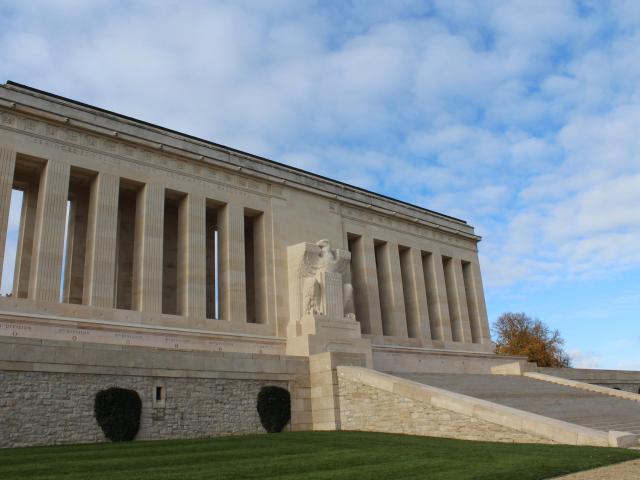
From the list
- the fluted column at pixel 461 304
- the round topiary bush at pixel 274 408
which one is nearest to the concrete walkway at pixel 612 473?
the round topiary bush at pixel 274 408

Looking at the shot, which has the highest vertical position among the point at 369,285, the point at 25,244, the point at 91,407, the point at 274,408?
the point at 25,244

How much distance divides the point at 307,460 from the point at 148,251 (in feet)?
48.5

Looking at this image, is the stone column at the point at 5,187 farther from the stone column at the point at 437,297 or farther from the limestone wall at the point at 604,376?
the limestone wall at the point at 604,376

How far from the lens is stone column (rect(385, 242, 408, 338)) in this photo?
33375mm

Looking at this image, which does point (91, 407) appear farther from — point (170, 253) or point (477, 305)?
point (477, 305)

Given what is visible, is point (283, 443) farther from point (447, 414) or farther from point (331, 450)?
point (447, 414)

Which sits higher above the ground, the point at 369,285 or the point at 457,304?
the point at 369,285

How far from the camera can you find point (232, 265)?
2645 centimetres

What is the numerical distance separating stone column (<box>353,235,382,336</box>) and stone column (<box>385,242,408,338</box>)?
1.28 metres

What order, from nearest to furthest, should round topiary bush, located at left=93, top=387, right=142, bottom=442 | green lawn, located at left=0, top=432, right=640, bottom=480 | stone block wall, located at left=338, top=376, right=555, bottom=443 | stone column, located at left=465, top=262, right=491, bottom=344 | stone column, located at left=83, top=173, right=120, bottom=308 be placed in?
green lawn, located at left=0, top=432, right=640, bottom=480 → stone block wall, located at left=338, top=376, right=555, bottom=443 → round topiary bush, located at left=93, top=387, right=142, bottom=442 → stone column, located at left=83, top=173, right=120, bottom=308 → stone column, located at left=465, top=262, right=491, bottom=344

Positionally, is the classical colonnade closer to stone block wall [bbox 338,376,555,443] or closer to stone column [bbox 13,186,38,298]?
stone column [bbox 13,186,38,298]

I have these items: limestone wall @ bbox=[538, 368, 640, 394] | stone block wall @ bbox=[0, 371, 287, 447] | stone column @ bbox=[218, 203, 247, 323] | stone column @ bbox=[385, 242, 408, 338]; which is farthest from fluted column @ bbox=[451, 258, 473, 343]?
stone block wall @ bbox=[0, 371, 287, 447]

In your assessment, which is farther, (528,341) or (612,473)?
(528,341)

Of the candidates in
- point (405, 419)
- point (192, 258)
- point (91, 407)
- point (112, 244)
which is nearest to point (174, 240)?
point (192, 258)
